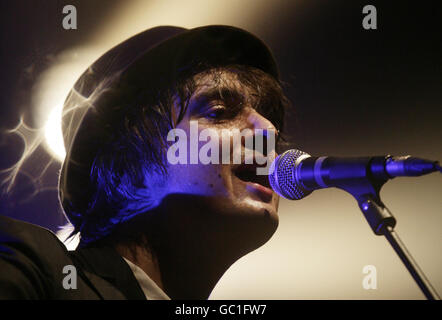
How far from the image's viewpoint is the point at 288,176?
1.12 m

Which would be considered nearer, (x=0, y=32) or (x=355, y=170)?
(x=355, y=170)

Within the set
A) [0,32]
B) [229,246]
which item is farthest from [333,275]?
[0,32]

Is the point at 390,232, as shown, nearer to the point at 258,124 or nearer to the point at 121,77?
the point at 258,124

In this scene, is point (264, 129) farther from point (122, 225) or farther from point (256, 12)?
point (256, 12)

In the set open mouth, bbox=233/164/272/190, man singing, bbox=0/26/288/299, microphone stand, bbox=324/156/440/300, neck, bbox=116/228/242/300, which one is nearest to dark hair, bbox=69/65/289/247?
man singing, bbox=0/26/288/299

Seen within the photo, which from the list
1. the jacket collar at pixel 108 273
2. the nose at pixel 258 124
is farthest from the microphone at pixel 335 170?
the jacket collar at pixel 108 273

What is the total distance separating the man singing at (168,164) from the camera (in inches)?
54.4

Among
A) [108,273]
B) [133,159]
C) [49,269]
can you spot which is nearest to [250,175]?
[133,159]

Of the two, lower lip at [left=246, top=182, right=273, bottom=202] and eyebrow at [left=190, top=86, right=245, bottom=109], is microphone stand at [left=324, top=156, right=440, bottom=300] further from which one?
eyebrow at [left=190, top=86, right=245, bottom=109]

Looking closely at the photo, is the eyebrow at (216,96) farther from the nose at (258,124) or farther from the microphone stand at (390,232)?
the microphone stand at (390,232)

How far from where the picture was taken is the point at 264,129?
1469 mm

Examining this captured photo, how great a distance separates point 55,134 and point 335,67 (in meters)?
1.30

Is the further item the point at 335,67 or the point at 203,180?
the point at 335,67

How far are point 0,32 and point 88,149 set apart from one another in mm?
847
